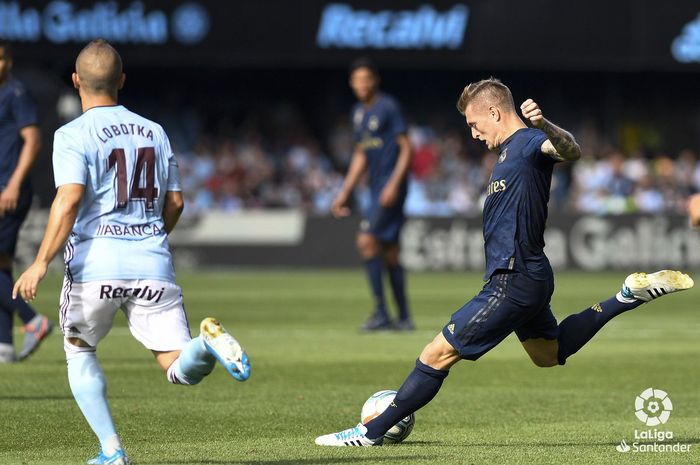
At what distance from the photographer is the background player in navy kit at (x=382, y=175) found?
45.2ft

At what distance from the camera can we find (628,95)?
33875 mm

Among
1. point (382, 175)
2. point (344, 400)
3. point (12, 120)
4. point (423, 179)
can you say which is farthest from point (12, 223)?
point (423, 179)

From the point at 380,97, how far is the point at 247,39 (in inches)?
563

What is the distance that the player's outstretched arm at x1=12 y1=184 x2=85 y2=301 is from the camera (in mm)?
5867

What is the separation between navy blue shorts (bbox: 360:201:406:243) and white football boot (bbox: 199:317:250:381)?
8101 mm

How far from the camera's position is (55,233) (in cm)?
590

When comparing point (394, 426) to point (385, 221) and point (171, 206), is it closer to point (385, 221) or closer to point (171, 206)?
point (171, 206)

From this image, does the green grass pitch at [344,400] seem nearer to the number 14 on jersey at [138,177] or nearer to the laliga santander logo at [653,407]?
the laliga santander logo at [653,407]

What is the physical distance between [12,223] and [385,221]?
4422 millimetres

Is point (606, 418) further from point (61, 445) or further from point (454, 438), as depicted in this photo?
point (61, 445)

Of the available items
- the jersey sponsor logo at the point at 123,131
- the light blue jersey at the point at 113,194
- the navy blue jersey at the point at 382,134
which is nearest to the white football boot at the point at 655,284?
the light blue jersey at the point at 113,194

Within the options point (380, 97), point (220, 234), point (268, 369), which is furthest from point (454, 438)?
point (220, 234)

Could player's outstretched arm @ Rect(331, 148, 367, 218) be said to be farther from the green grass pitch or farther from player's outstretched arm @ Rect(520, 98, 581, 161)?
player's outstretched arm @ Rect(520, 98, 581, 161)

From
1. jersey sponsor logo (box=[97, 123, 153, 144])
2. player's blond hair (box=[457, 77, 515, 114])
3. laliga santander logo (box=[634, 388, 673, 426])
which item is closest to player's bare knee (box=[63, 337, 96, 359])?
jersey sponsor logo (box=[97, 123, 153, 144])
